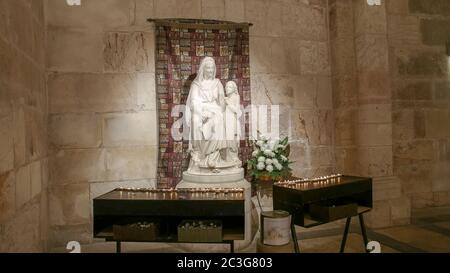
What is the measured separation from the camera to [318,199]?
8.92ft

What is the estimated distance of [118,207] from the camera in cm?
246

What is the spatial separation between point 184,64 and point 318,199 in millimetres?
2550

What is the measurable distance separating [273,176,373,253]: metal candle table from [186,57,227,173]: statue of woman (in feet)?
3.98

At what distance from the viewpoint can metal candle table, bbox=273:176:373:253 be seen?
2674 millimetres

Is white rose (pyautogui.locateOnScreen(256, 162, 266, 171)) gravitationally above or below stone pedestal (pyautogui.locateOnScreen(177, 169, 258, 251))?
above

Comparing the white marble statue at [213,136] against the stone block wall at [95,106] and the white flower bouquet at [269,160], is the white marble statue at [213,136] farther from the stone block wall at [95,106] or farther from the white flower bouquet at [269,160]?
the stone block wall at [95,106]

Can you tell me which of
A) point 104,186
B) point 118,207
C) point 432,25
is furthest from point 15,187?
point 432,25

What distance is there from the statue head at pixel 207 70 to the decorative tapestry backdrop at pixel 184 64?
0.38 metres

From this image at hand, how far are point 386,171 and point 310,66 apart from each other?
174 centimetres

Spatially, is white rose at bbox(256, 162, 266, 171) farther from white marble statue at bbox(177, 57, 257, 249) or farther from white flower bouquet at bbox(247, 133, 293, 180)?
white marble statue at bbox(177, 57, 257, 249)

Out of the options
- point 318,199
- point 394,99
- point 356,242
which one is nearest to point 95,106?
Answer: point 318,199

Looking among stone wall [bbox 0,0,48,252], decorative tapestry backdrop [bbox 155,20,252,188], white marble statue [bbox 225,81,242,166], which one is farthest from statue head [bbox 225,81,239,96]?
stone wall [bbox 0,0,48,252]
